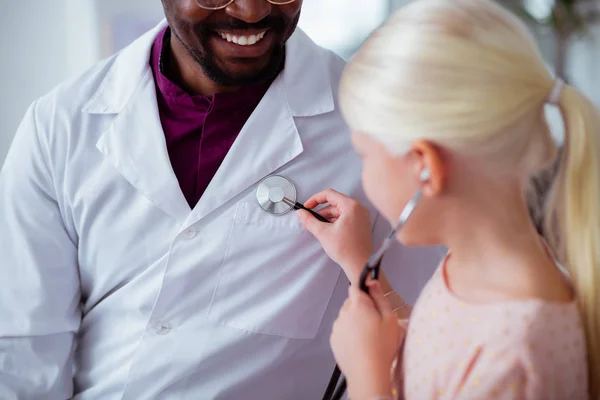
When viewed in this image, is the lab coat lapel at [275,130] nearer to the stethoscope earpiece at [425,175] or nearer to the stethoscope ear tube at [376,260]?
the stethoscope ear tube at [376,260]

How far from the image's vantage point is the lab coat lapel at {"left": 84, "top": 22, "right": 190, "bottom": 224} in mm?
1234

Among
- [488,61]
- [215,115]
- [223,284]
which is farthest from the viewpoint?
[215,115]

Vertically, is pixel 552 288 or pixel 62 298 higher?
pixel 552 288

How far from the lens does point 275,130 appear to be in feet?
4.13

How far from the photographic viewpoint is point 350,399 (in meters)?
0.92

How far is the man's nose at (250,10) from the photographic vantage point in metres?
1.21

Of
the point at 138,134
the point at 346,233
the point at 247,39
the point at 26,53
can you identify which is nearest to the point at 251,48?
the point at 247,39

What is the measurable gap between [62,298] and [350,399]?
635 mm

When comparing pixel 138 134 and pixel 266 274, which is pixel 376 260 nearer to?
pixel 266 274

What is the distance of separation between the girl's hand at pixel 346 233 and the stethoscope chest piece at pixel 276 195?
0.07 m

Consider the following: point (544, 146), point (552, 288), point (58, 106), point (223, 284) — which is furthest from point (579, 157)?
point (58, 106)

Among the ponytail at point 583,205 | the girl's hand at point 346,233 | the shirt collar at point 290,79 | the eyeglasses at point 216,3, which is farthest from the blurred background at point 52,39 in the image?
the ponytail at point 583,205

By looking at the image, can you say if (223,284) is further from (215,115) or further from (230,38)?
(230,38)

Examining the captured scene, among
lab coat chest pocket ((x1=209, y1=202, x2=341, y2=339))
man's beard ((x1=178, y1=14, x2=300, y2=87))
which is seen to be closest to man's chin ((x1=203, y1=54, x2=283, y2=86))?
man's beard ((x1=178, y1=14, x2=300, y2=87))
